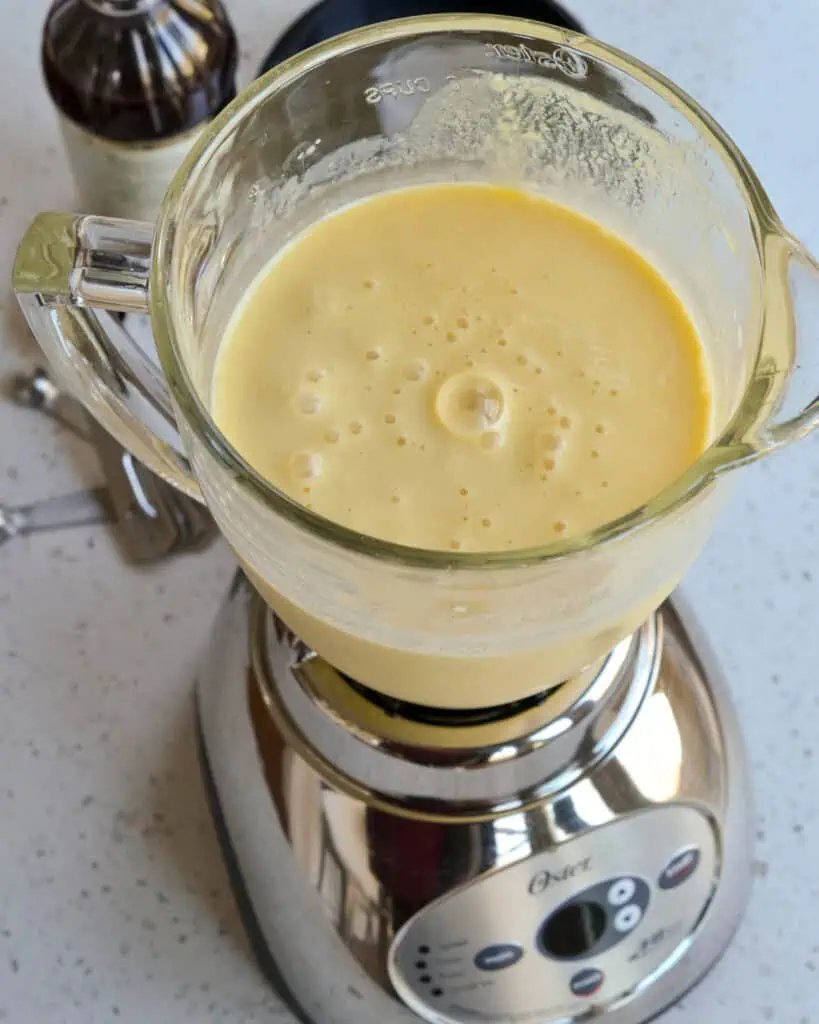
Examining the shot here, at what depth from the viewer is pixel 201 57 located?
31.7 inches

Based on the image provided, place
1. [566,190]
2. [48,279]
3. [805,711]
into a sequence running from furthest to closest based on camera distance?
1. [805,711]
2. [566,190]
3. [48,279]

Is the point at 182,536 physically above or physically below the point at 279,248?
below

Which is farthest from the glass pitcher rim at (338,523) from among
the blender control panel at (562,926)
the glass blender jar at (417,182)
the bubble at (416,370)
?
the blender control panel at (562,926)

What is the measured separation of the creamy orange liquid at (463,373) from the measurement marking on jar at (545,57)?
0.23ft

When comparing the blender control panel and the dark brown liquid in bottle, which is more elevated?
the dark brown liquid in bottle

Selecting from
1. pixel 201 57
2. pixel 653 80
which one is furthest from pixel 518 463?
pixel 201 57

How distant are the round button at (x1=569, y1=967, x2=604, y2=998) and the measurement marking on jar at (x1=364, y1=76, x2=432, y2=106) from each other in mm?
434

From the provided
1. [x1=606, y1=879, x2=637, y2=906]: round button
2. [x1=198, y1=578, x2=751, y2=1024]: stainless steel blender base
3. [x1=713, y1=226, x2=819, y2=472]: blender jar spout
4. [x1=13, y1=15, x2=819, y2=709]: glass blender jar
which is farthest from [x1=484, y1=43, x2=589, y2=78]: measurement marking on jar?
[x1=606, y1=879, x2=637, y2=906]: round button

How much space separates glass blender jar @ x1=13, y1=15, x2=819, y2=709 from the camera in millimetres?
426

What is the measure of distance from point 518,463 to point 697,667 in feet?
0.71

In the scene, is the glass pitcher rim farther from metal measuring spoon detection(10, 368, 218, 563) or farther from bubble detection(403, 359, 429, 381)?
metal measuring spoon detection(10, 368, 218, 563)

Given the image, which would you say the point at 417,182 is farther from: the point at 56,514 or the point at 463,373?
the point at 56,514

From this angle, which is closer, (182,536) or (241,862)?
(241,862)

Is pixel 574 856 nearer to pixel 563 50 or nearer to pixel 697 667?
pixel 697 667
